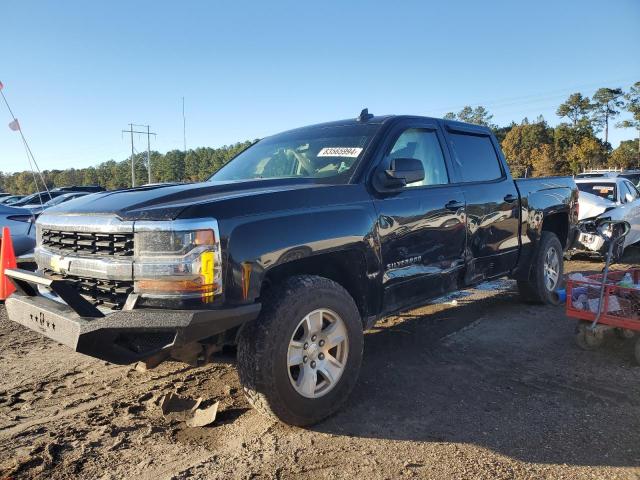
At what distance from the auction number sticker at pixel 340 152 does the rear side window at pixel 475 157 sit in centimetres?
123

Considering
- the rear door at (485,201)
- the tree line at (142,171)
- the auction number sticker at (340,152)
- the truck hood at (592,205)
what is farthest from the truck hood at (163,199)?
the tree line at (142,171)

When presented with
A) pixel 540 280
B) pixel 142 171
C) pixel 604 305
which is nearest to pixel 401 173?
pixel 604 305

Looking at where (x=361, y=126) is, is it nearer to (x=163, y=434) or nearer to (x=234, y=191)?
(x=234, y=191)

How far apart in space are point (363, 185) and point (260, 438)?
179 cm

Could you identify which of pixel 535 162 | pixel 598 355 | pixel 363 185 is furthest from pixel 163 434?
pixel 535 162

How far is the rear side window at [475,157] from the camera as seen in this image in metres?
4.64

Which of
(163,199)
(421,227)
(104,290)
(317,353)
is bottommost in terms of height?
(317,353)

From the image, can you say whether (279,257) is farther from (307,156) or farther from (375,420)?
(307,156)

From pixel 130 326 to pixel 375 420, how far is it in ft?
5.39

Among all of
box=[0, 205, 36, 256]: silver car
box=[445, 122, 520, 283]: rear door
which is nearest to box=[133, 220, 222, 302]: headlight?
box=[445, 122, 520, 283]: rear door

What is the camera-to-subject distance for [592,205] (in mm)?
9242

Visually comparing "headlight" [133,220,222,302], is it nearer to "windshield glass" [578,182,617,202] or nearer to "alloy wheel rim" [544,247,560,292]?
"alloy wheel rim" [544,247,560,292]

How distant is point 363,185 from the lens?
351cm

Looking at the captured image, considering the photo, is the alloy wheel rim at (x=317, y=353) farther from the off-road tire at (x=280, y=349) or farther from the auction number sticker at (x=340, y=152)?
the auction number sticker at (x=340, y=152)
